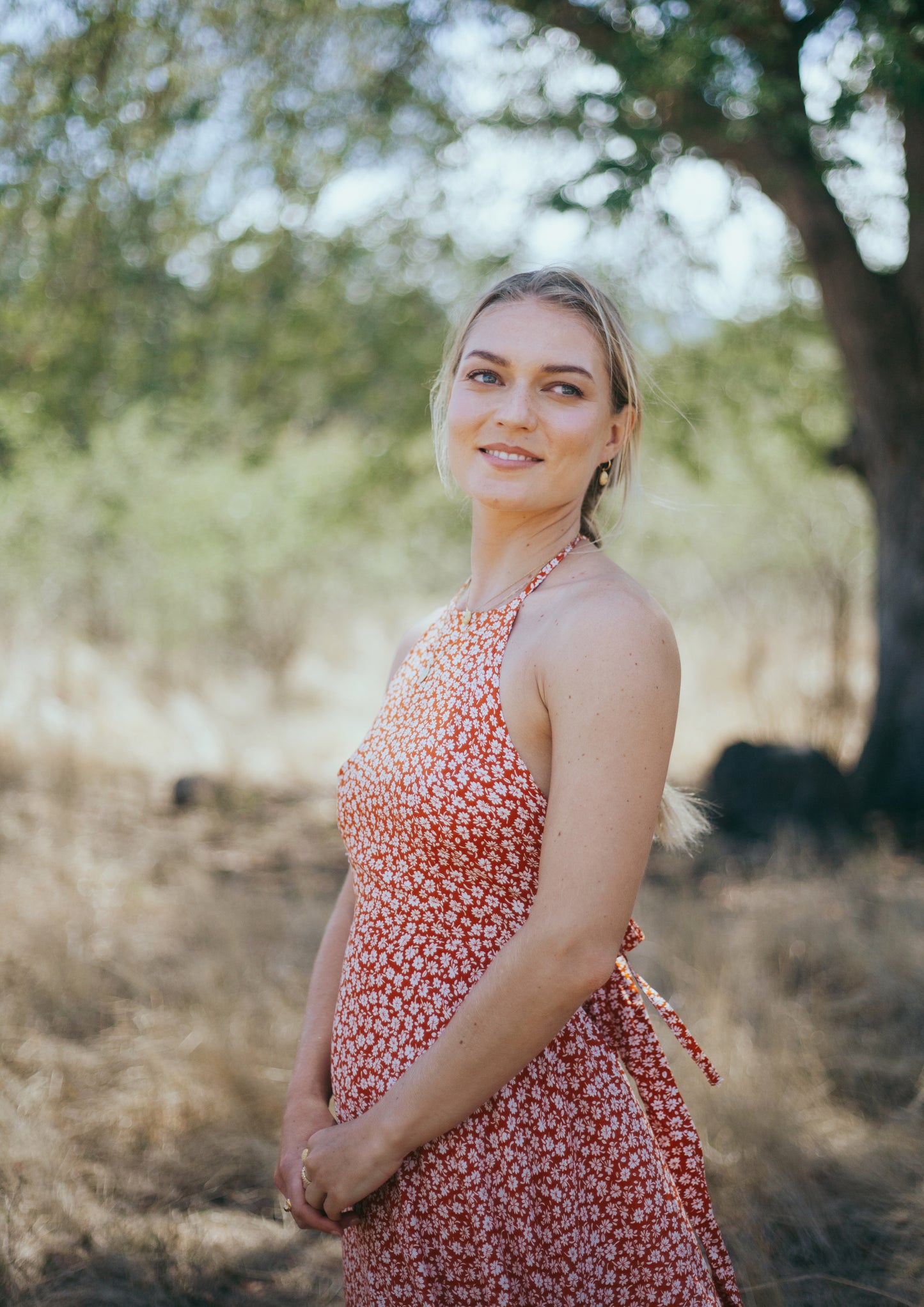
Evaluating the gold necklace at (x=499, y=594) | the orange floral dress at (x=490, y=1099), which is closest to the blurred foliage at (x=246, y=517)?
the gold necklace at (x=499, y=594)

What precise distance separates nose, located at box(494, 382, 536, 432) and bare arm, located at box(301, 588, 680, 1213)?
343 millimetres

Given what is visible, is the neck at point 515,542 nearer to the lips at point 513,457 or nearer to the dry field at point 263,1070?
the lips at point 513,457

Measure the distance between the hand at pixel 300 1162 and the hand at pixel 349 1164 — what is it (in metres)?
0.02

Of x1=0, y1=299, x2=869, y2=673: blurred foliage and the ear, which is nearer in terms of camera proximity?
the ear

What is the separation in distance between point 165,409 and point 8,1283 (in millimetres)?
A: 8417

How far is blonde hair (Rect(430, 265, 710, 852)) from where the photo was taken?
5.02ft

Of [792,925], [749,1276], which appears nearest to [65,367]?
[792,925]

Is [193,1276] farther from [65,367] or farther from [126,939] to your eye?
[65,367]

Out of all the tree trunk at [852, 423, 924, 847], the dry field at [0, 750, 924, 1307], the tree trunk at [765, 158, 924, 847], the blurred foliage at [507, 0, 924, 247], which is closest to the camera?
the dry field at [0, 750, 924, 1307]

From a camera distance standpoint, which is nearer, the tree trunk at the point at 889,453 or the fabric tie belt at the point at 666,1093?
the fabric tie belt at the point at 666,1093

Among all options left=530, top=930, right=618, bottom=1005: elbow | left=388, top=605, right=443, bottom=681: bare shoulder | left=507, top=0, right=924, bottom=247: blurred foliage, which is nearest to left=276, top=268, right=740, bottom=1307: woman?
left=530, top=930, right=618, bottom=1005: elbow

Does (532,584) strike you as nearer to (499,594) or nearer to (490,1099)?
(499,594)

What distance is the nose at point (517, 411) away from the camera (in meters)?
1.46

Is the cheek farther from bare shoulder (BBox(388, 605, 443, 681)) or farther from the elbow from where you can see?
the elbow
